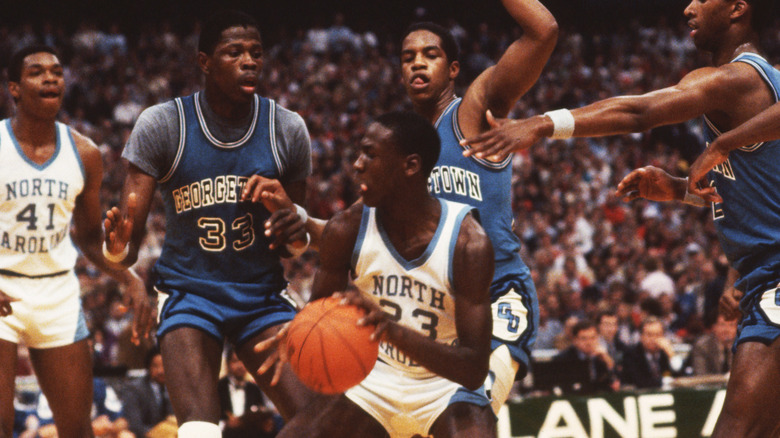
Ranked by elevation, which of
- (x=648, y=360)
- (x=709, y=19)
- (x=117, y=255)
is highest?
(x=709, y=19)

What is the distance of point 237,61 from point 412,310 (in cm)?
161

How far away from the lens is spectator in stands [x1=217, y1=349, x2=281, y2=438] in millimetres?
7492

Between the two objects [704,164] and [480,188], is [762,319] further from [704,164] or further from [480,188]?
[480,188]

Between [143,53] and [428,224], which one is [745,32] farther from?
[143,53]

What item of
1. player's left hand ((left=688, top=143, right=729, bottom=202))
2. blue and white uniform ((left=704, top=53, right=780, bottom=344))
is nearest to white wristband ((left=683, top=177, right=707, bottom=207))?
blue and white uniform ((left=704, top=53, right=780, bottom=344))

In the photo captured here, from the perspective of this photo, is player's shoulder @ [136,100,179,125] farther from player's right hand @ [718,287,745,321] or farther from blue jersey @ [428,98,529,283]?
player's right hand @ [718,287,745,321]

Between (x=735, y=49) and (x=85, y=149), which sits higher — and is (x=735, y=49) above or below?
above

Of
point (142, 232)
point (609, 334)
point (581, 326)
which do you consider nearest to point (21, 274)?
point (142, 232)

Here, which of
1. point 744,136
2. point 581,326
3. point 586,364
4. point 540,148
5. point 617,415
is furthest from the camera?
point 540,148

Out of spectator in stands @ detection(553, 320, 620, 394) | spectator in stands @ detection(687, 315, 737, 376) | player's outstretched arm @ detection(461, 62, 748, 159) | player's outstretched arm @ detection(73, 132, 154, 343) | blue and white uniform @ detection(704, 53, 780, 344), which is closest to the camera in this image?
player's outstretched arm @ detection(461, 62, 748, 159)

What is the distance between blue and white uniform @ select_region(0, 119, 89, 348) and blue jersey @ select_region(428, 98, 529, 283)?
2301 millimetres

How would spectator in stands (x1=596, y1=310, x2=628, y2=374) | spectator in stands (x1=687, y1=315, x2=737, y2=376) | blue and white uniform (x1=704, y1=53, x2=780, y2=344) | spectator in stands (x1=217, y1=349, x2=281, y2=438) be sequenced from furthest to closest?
spectator in stands (x1=596, y1=310, x2=628, y2=374), spectator in stands (x1=687, y1=315, x2=737, y2=376), spectator in stands (x1=217, y1=349, x2=281, y2=438), blue and white uniform (x1=704, y1=53, x2=780, y2=344)

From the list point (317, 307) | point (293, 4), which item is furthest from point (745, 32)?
point (293, 4)

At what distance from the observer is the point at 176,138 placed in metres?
4.75
